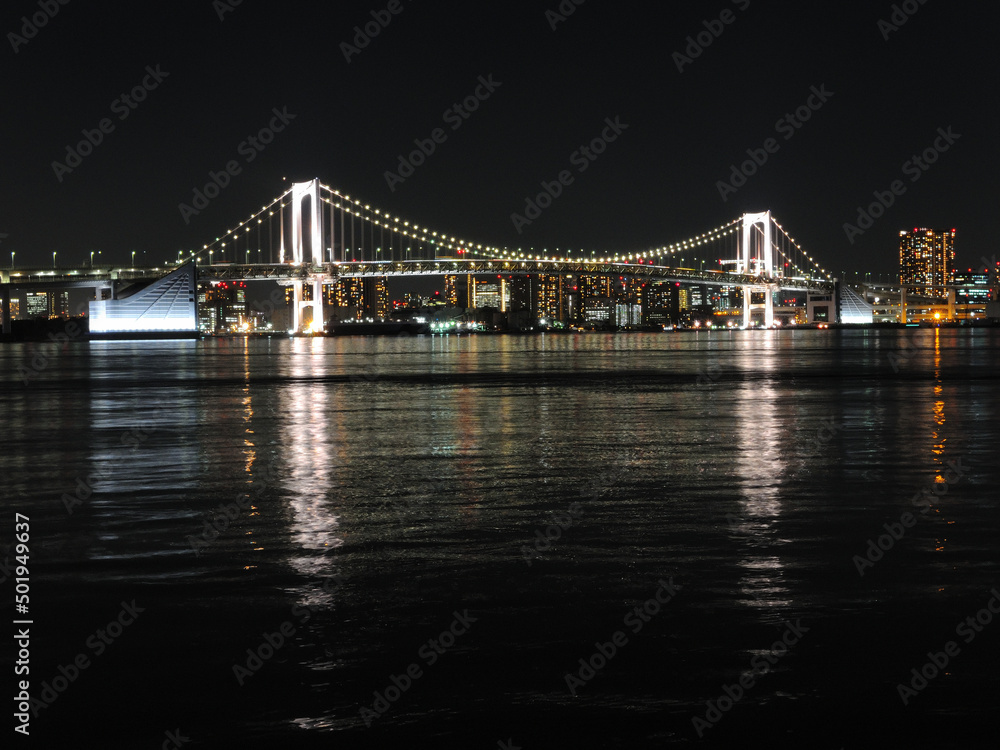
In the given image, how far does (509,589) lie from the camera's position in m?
5.36

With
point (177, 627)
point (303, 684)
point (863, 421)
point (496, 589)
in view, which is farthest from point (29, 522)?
point (863, 421)

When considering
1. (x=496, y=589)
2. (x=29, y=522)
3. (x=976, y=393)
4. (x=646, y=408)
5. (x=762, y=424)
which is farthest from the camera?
(x=976, y=393)

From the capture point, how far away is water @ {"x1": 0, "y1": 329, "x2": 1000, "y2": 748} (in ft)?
12.5

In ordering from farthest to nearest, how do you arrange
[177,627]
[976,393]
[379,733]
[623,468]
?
[976,393] → [623,468] → [177,627] → [379,733]

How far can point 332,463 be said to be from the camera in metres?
10.6

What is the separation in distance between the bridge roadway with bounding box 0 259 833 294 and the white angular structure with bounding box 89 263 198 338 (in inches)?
81.2

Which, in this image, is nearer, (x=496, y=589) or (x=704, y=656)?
(x=704, y=656)

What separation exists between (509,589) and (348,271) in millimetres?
87169

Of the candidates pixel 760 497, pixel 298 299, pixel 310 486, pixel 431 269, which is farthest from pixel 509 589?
pixel 298 299

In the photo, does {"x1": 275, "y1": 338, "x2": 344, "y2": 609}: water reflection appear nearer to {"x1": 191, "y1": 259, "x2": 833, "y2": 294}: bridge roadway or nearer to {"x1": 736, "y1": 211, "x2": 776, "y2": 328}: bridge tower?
{"x1": 191, "y1": 259, "x2": 833, "y2": 294}: bridge roadway

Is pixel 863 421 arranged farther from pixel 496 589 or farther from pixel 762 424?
pixel 496 589

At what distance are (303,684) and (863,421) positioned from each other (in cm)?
1227

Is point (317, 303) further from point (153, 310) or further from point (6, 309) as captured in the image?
point (6, 309)

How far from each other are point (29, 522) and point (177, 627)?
10.3ft
